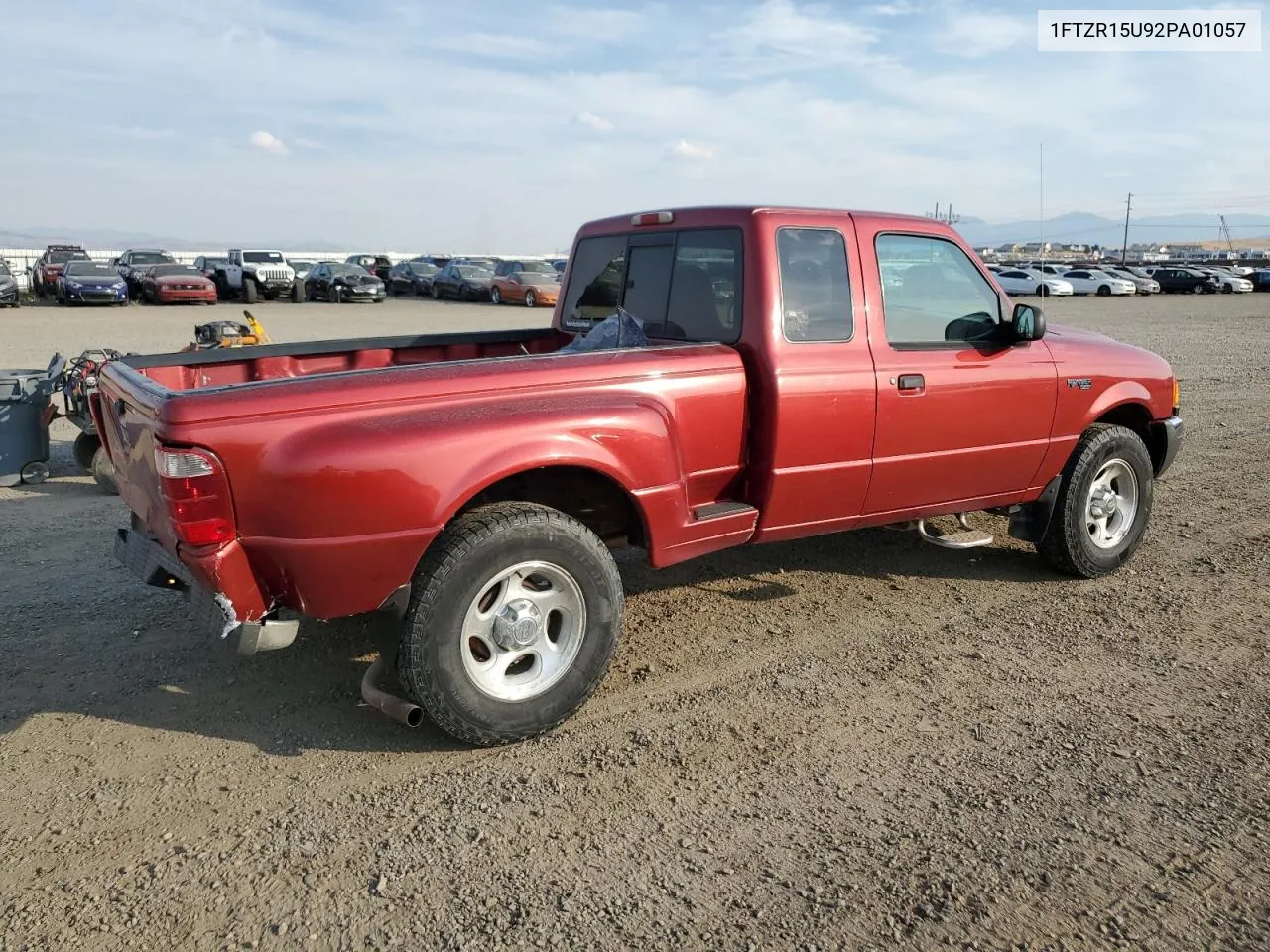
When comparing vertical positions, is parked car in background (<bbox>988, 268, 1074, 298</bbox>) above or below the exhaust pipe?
above

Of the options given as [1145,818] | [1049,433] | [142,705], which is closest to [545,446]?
[142,705]

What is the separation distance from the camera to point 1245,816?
3.23m

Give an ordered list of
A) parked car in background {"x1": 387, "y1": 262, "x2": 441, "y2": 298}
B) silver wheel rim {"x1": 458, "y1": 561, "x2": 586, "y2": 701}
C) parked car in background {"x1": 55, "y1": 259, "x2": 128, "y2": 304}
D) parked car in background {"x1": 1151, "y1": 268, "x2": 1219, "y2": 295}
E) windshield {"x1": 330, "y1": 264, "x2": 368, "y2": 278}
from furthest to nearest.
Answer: parked car in background {"x1": 1151, "y1": 268, "x2": 1219, "y2": 295} < parked car in background {"x1": 387, "y1": 262, "x2": 441, "y2": 298} < windshield {"x1": 330, "y1": 264, "x2": 368, "y2": 278} < parked car in background {"x1": 55, "y1": 259, "x2": 128, "y2": 304} < silver wheel rim {"x1": 458, "y1": 561, "x2": 586, "y2": 701}

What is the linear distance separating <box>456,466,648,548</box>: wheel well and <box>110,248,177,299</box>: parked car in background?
2965 cm

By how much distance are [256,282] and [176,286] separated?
3.25 metres

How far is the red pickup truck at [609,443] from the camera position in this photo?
10.8 feet

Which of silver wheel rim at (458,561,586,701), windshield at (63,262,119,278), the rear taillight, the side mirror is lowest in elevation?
silver wheel rim at (458,561,586,701)

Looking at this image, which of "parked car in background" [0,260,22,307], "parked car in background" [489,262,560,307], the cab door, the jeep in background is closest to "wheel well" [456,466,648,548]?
the cab door

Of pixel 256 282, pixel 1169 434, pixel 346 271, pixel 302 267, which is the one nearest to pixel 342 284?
pixel 346 271

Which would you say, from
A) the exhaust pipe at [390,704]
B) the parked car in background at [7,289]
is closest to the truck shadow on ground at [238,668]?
the exhaust pipe at [390,704]

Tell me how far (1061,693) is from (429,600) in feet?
8.53

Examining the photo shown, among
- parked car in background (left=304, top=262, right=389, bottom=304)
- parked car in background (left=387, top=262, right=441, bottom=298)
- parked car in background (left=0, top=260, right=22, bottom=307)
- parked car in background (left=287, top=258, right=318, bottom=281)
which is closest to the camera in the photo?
parked car in background (left=0, top=260, right=22, bottom=307)

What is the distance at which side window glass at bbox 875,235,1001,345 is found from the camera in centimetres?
471

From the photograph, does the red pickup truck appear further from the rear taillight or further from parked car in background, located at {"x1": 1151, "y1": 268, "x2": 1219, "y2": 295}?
parked car in background, located at {"x1": 1151, "y1": 268, "x2": 1219, "y2": 295}
